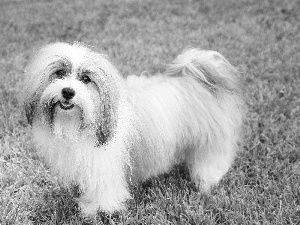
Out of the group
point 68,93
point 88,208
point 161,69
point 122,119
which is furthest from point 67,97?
Result: point 161,69

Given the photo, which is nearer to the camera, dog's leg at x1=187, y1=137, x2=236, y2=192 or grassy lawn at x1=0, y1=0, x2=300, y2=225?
grassy lawn at x1=0, y1=0, x2=300, y2=225

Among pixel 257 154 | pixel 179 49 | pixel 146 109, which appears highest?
pixel 146 109

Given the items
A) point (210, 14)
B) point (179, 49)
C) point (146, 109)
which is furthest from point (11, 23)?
point (146, 109)

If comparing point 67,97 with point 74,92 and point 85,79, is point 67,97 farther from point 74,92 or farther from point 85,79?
point 85,79

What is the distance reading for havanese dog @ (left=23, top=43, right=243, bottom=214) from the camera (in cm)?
246

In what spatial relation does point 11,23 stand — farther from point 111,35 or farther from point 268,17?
point 268,17

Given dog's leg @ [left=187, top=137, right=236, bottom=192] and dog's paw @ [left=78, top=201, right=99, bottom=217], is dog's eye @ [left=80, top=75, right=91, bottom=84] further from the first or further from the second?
dog's leg @ [left=187, top=137, right=236, bottom=192]

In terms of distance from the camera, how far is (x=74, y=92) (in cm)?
234

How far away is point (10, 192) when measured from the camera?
3393 millimetres

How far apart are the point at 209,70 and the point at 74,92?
51.9 inches

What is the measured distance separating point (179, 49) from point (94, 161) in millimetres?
4428

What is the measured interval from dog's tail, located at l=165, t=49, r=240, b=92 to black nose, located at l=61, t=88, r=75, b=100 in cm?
123

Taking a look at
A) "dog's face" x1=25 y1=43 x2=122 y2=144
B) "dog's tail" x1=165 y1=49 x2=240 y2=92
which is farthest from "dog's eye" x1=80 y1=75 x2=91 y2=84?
"dog's tail" x1=165 y1=49 x2=240 y2=92

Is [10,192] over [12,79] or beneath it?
beneath
